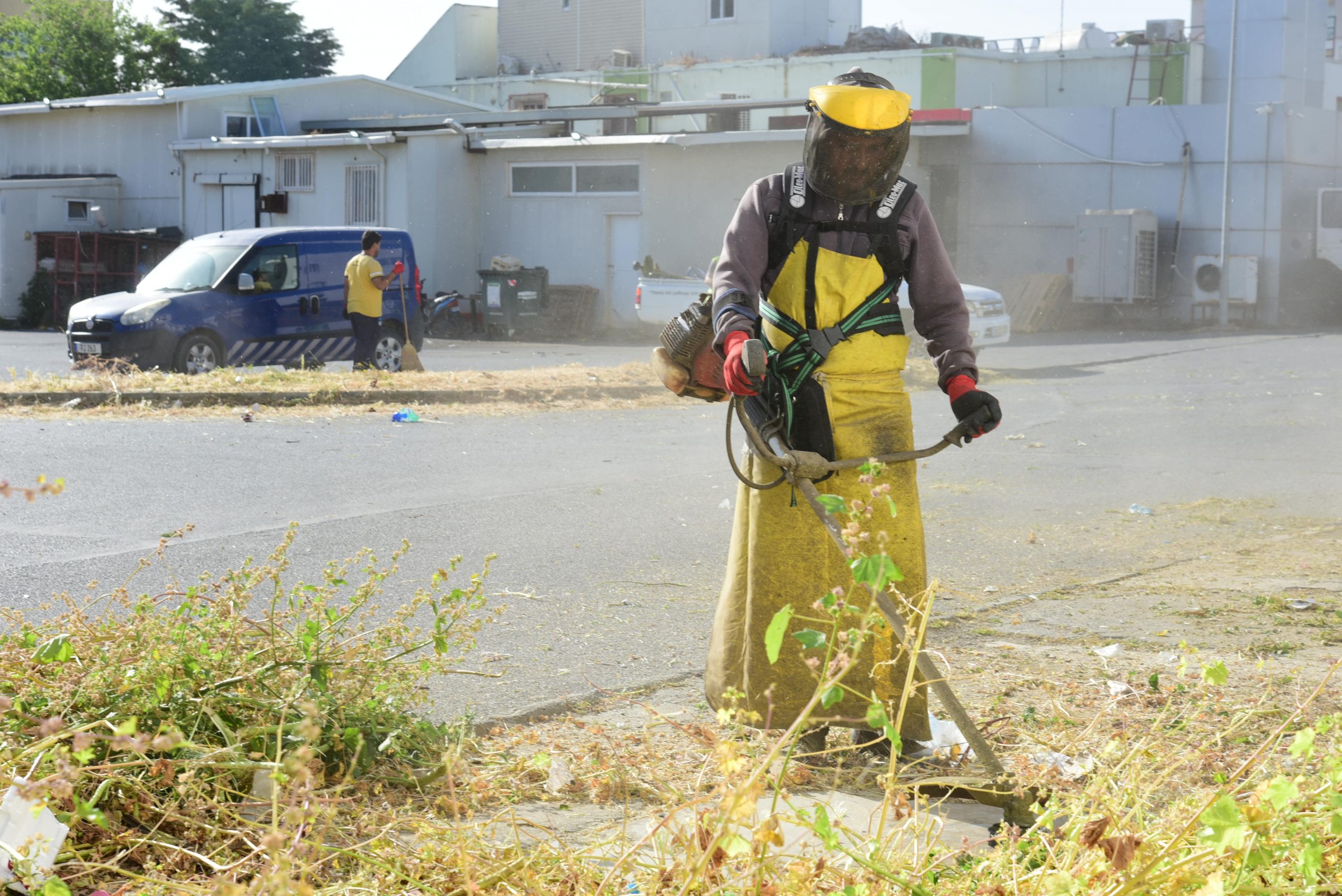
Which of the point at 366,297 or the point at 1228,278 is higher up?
the point at 1228,278

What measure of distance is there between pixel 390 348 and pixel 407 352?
0.73m

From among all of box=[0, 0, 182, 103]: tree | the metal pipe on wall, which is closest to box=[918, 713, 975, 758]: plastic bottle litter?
the metal pipe on wall

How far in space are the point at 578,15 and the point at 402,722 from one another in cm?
4657

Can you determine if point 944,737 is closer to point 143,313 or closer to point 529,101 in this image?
point 143,313

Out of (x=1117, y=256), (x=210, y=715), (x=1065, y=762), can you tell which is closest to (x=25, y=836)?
(x=210, y=715)

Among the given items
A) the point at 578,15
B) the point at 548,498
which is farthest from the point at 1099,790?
the point at 578,15

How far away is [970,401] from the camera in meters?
4.17

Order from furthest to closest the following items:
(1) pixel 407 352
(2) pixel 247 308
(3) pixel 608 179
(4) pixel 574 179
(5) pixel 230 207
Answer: (5) pixel 230 207
(4) pixel 574 179
(3) pixel 608 179
(1) pixel 407 352
(2) pixel 247 308

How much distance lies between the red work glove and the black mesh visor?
61cm

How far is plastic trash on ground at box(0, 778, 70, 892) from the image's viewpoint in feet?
9.07

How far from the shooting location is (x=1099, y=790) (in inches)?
104

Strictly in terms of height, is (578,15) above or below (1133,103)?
above

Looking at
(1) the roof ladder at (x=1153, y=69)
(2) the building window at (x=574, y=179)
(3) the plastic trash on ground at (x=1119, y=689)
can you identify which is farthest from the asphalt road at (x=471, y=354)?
(1) the roof ladder at (x=1153, y=69)

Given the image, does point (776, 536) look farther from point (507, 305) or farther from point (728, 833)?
point (507, 305)
